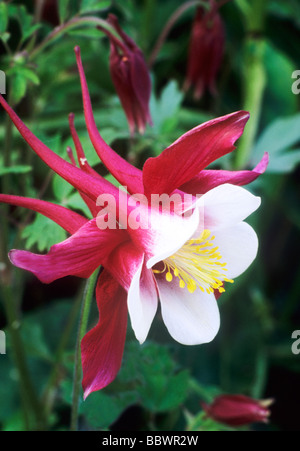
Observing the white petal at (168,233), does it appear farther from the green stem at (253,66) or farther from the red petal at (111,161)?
the green stem at (253,66)

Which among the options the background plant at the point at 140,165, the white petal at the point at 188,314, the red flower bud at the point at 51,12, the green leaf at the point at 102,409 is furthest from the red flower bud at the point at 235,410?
the red flower bud at the point at 51,12

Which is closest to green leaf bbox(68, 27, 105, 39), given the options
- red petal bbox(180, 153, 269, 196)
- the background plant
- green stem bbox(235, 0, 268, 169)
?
the background plant

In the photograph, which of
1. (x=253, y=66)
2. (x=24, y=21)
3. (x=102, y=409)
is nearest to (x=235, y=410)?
(x=102, y=409)

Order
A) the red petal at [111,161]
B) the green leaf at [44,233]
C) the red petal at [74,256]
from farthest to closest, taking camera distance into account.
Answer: the green leaf at [44,233] < the red petal at [111,161] < the red petal at [74,256]

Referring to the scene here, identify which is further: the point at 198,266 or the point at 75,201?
the point at 75,201

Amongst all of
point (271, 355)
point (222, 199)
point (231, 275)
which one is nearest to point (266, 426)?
point (271, 355)

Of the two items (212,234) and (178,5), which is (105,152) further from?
(178,5)

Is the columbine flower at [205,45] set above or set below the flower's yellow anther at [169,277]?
above

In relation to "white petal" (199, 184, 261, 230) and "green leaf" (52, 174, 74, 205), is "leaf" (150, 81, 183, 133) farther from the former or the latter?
"white petal" (199, 184, 261, 230)

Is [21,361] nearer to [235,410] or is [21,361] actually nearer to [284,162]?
[235,410]
